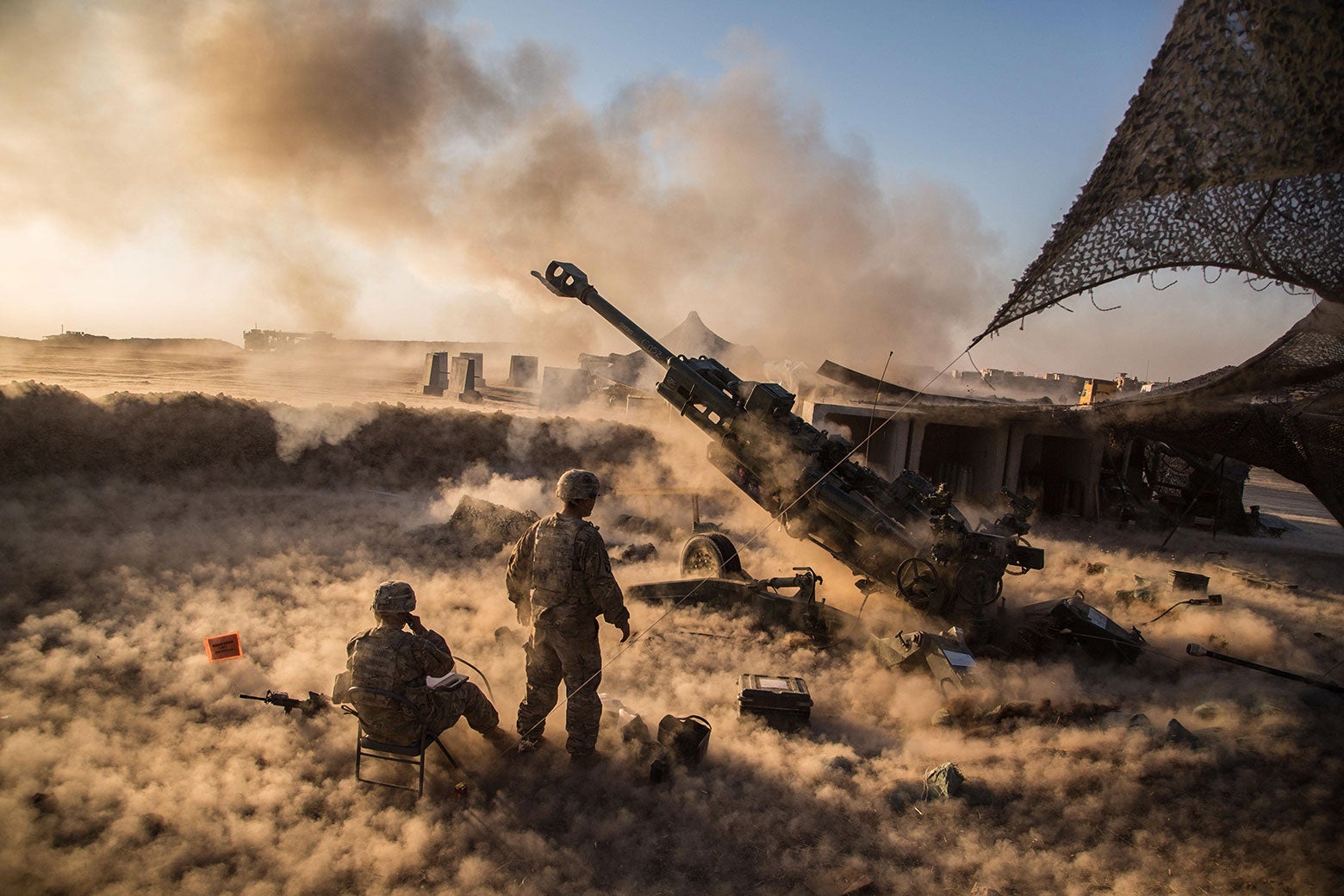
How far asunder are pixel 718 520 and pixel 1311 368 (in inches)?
356

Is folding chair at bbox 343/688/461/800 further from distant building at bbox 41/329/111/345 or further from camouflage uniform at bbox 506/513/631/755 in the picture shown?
distant building at bbox 41/329/111/345

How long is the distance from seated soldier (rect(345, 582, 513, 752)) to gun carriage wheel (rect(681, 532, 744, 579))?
4404 millimetres

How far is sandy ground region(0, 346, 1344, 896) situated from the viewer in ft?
13.1

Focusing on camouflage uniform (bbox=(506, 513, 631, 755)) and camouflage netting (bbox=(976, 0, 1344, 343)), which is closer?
camouflage netting (bbox=(976, 0, 1344, 343))

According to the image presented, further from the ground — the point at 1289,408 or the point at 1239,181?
the point at 1239,181

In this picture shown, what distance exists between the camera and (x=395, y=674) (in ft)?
13.9

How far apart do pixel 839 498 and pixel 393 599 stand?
4698 mm

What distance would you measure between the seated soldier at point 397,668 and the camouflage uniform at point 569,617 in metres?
0.69

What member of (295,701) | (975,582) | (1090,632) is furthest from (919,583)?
(295,701)

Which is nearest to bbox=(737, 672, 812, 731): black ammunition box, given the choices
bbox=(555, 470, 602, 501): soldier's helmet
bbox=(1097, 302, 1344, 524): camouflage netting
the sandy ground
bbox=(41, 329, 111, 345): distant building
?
the sandy ground

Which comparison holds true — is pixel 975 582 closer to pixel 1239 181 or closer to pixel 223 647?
pixel 1239 181

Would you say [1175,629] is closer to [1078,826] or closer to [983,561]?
[983,561]

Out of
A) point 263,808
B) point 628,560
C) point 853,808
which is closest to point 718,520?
point 628,560

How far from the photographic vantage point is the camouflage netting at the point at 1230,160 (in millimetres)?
3539
